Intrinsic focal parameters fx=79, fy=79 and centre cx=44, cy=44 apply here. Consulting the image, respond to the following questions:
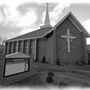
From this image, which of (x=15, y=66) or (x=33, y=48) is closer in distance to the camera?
(x=15, y=66)

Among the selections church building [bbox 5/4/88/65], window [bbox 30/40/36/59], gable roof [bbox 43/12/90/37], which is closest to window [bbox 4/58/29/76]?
church building [bbox 5/4/88/65]

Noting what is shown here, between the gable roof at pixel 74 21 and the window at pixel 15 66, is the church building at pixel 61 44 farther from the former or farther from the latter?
the window at pixel 15 66

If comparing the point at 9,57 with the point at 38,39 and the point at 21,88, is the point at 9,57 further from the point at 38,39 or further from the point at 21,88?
the point at 38,39

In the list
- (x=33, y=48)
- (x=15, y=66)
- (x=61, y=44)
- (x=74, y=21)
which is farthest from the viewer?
(x=33, y=48)

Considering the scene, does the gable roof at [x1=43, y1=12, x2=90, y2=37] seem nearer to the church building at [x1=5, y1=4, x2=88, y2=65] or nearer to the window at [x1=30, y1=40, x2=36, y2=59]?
the church building at [x1=5, y1=4, x2=88, y2=65]

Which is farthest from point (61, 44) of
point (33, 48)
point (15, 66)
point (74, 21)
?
point (15, 66)

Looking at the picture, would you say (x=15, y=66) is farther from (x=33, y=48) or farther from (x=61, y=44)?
(x=33, y=48)

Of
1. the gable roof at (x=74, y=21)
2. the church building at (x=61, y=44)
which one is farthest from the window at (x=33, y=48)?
the gable roof at (x=74, y=21)

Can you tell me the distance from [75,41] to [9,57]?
44.9 feet

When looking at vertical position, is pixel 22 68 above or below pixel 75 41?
below

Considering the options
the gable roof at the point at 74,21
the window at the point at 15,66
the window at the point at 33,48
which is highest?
the gable roof at the point at 74,21

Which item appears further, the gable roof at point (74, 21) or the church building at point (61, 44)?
the gable roof at point (74, 21)

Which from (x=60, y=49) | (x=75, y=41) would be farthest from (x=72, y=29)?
(x=60, y=49)

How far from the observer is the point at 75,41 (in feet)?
52.8
